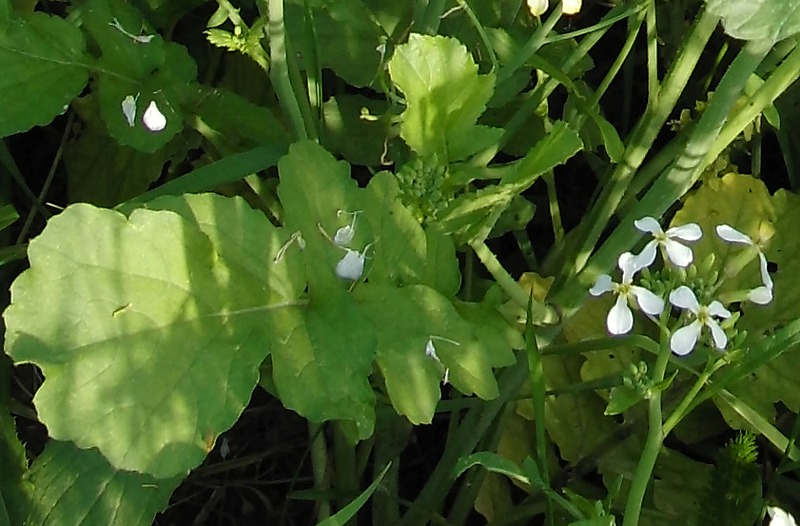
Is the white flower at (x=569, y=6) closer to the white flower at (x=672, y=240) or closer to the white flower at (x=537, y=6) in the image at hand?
the white flower at (x=537, y=6)

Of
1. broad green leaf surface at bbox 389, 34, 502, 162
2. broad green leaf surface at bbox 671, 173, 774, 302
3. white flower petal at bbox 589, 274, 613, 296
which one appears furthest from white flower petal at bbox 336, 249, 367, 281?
broad green leaf surface at bbox 671, 173, 774, 302

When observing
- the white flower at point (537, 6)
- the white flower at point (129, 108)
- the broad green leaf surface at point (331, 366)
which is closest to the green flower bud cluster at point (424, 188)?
the broad green leaf surface at point (331, 366)

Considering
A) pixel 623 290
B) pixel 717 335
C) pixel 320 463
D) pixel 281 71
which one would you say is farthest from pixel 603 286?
pixel 320 463

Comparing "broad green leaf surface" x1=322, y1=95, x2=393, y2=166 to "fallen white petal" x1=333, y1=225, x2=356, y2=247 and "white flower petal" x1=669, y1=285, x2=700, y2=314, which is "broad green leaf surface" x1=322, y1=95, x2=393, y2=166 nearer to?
"fallen white petal" x1=333, y1=225, x2=356, y2=247

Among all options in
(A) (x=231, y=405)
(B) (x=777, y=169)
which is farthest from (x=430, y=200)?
(B) (x=777, y=169)

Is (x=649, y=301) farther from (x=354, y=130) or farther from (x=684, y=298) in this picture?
(x=354, y=130)

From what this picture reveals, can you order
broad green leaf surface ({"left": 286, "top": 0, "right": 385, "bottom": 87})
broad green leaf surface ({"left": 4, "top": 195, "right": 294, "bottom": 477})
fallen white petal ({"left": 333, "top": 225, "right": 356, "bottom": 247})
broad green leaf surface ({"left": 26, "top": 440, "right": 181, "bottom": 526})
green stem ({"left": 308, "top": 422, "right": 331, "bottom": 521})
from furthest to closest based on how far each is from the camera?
green stem ({"left": 308, "top": 422, "right": 331, "bottom": 521}), broad green leaf surface ({"left": 286, "top": 0, "right": 385, "bottom": 87}), broad green leaf surface ({"left": 26, "top": 440, "right": 181, "bottom": 526}), fallen white petal ({"left": 333, "top": 225, "right": 356, "bottom": 247}), broad green leaf surface ({"left": 4, "top": 195, "right": 294, "bottom": 477})
